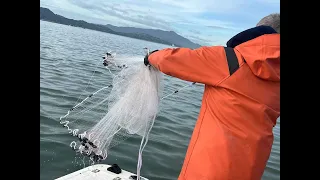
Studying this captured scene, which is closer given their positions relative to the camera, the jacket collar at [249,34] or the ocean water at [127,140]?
the jacket collar at [249,34]

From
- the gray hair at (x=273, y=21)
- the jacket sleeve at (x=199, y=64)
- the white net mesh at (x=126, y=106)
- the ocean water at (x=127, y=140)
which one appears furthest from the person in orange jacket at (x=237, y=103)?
the ocean water at (x=127, y=140)

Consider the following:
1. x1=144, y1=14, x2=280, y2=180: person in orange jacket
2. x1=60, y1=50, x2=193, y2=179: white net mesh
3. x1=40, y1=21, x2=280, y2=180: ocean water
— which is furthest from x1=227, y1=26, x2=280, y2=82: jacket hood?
x1=40, y1=21, x2=280, y2=180: ocean water

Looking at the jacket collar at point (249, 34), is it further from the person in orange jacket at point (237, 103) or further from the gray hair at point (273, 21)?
the gray hair at point (273, 21)

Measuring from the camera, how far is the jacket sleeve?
7.90ft

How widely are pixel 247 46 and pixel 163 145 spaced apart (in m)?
5.76

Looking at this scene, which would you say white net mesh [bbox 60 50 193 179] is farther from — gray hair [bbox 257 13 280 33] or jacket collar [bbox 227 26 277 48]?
gray hair [bbox 257 13 280 33]

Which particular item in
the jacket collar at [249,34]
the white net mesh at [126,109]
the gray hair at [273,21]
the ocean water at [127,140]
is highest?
the gray hair at [273,21]

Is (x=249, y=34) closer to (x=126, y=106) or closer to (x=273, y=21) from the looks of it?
(x=273, y=21)

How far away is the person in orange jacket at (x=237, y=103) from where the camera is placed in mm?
2359

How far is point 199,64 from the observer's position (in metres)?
2.44

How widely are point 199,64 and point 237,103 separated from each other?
38 cm

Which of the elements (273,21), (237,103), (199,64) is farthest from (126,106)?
(273,21)
